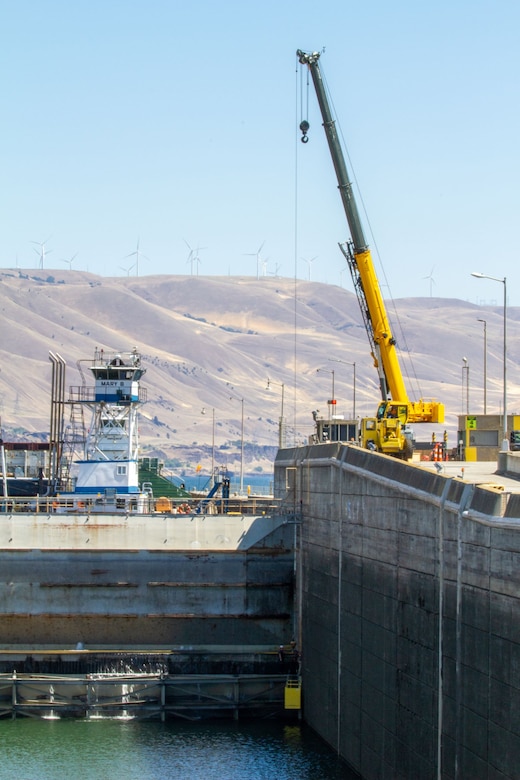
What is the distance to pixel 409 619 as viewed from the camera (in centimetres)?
3738

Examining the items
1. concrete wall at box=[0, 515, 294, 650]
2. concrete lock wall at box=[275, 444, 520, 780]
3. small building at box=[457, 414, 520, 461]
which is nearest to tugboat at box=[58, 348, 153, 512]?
concrete wall at box=[0, 515, 294, 650]

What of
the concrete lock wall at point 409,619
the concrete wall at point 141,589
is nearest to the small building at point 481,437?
the concrete wall at point 141,589

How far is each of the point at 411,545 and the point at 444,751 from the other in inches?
243

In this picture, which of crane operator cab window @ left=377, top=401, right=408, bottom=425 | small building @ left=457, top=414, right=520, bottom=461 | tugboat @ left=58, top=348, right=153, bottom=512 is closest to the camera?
Result: crane operator cab window @ left=377, top=401, right=408, bottom=425

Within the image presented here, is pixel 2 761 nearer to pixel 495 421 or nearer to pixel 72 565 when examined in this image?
pixel 72 565

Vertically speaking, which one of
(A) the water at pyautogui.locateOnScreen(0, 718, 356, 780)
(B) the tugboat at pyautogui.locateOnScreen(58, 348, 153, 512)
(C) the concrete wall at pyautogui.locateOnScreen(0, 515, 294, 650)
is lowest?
(A) the water at pyautogui.locateOnScreen(0, 718, 356, 780)

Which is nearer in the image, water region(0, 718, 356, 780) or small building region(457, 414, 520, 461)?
water region(0, 718, 356, 780)

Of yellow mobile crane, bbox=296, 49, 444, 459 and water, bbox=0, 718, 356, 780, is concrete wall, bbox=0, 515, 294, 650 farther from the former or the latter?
yellow mobile crane, bbox=296, 49, 444, 459

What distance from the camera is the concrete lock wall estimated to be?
99.5ft

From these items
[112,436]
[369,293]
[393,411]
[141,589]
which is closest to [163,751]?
[141,589]

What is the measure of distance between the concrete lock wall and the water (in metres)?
1.38

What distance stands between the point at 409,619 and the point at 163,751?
1496cm

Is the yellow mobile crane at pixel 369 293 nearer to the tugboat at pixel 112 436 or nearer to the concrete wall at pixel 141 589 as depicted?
the concrete wall at pixel 141 589

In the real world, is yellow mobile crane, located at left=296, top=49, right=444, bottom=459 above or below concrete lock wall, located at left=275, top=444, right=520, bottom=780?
above
